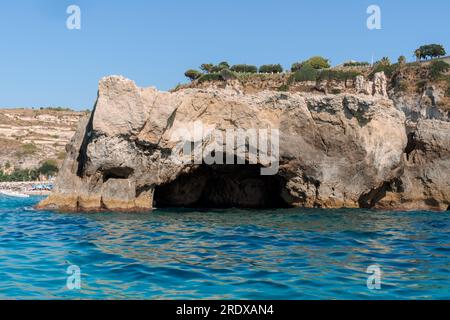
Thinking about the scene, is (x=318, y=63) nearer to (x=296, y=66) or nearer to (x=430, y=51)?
(x=296, y=66)

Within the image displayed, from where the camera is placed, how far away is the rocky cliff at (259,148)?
20797mm

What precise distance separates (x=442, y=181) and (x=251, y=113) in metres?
9.72

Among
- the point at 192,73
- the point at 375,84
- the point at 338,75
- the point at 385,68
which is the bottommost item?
the point at 375,84

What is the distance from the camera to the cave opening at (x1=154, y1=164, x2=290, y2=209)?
25609mm

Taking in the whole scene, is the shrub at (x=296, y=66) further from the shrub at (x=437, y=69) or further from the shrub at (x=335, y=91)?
the shrub at (x=437, y=69)

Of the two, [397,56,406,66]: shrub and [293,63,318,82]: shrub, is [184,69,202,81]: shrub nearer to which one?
[293,63,318,82]: shrub

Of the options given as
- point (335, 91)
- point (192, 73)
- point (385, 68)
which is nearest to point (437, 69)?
point (385, 68)

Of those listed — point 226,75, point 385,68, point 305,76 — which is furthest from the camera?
point 226,75

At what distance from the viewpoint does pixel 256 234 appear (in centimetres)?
1438

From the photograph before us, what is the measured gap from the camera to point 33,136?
341 feet

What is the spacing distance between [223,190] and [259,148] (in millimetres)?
5972

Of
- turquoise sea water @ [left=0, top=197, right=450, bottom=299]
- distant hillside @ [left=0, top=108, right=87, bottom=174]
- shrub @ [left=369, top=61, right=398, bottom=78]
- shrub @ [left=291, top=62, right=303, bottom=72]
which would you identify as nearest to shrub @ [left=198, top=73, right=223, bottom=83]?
shrub @ [left=291, top=62, right=303, bottom=72]

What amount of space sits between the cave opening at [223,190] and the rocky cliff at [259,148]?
2.26ft
